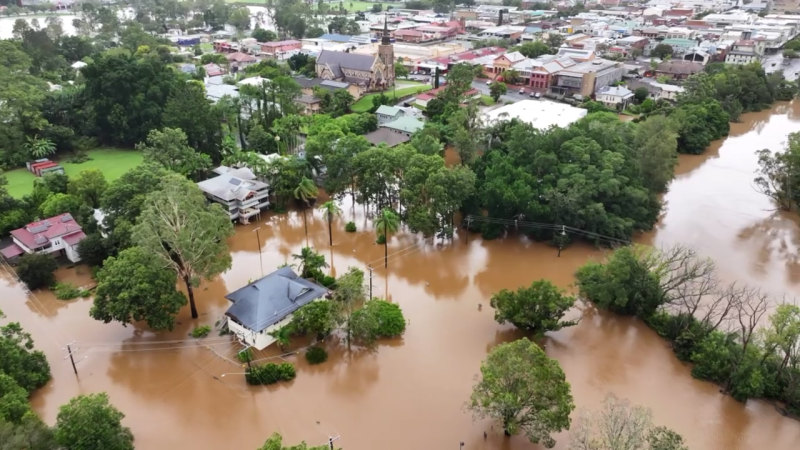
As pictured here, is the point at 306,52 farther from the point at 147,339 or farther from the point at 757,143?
the point at 147,339

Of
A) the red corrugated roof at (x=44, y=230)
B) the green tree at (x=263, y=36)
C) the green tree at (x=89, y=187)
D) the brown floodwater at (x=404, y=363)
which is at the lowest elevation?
the brown floodwater at (x=404, y=363)

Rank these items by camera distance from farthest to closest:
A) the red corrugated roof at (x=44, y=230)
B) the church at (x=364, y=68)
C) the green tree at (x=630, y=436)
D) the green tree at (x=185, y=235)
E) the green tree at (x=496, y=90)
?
the church at (x=364, y=68), the green tree at (x=496, y=90), the red corrugated roof at (x=44, y=230), the green tree at (x=185, y=235), the green tree at (x=630, y=436)

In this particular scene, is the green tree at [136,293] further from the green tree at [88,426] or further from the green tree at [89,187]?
the green tree at [89,187]

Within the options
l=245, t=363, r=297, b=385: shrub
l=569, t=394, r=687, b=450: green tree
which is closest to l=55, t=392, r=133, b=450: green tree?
l=245, t=363, r=297, b=385: shrub

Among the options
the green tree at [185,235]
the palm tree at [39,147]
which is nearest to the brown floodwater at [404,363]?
the green tree at [185,235]

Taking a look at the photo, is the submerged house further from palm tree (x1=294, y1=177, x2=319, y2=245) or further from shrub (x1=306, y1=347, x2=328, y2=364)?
palm tree (x1=294, y1=177, x2=319, y2=245)

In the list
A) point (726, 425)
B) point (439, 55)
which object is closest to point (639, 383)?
point (726, 425)

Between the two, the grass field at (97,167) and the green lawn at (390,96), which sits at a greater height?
the green lawn at (390,96)
